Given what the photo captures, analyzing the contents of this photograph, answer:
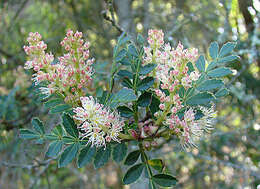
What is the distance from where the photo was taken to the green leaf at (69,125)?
Result: 99 cm

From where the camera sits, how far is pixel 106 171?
4.08 metres

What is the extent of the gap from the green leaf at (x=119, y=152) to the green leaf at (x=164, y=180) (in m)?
0.14

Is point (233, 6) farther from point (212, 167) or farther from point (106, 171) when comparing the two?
point (106, 171)

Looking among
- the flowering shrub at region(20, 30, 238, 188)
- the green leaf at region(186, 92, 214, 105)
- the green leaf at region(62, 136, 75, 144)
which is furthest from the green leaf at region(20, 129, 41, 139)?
the green leaf at region(186, 92, 214, 105)

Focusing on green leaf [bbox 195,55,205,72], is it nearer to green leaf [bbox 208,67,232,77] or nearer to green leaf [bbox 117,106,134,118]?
green leaf [bbox 208,67,232,77]

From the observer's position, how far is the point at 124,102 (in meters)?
0.98

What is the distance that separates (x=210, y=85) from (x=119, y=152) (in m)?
0.42

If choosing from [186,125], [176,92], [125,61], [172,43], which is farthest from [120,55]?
[172,43]

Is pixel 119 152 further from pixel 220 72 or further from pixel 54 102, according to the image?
pixel 220 72

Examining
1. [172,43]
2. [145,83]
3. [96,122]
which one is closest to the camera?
[96,122]

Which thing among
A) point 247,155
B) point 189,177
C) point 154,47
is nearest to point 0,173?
point 189,177

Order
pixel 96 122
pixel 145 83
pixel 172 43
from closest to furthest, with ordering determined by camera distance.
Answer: pixel 96 122 < pixel 145 83 < pixel 172 43

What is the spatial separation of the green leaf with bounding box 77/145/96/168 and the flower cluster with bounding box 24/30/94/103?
18cm

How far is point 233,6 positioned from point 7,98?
1619mm
